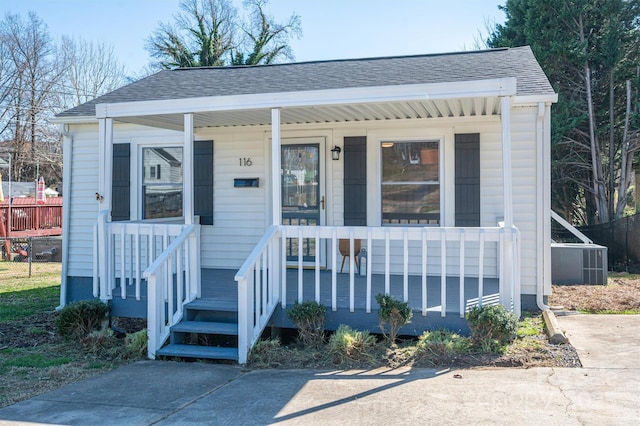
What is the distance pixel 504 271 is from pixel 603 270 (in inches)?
195

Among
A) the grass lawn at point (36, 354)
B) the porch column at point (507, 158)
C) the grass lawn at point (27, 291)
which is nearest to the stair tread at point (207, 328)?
the grass lawn at point (36, 354)

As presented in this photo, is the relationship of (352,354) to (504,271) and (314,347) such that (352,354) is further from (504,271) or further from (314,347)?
(504,271)

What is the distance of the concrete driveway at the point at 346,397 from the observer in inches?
153

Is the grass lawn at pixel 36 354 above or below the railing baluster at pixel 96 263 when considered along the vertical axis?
below

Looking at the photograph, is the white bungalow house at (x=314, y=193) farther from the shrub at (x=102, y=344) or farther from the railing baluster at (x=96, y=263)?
the shrub at (x=102, y=344)

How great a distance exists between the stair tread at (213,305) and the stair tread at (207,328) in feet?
0.49

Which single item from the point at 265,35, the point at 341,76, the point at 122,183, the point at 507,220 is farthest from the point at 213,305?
the point at 265,35

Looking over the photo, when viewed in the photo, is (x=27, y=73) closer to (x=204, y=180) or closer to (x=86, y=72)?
(x=86, y=72)

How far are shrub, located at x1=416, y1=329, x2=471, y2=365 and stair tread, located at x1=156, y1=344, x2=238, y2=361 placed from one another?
1.69 meters

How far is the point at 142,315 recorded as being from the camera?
21.5ft

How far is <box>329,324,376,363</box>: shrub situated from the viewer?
17.3ft

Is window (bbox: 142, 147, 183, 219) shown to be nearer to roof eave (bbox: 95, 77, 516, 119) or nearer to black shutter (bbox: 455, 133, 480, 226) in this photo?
roof eave (bbox: 95, 77, 516, 119)

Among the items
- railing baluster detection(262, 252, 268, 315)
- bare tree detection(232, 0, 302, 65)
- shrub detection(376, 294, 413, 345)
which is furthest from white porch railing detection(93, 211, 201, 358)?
bare tree detection(232, 0, 302, 65)

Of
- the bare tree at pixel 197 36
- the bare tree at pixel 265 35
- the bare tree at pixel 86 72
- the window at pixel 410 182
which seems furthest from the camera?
the bare tree at pixel 265 35
